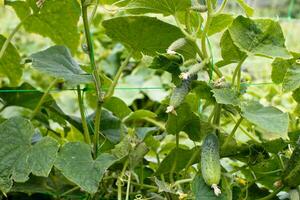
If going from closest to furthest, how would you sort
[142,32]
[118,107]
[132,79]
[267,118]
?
[267,118] < [142,32] < [118,107] < [132,79]

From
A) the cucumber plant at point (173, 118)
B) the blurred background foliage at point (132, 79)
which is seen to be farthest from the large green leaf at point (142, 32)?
the blurred background foliage at point (132, 79)

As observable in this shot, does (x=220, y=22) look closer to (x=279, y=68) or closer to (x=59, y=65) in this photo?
(x=279, y=68)

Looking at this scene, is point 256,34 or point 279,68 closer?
point 256,34

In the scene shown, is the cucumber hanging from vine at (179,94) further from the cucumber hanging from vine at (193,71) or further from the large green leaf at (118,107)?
the large green leaf at (118,107)

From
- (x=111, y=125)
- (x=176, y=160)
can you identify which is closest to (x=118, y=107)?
(x=111, y=125)

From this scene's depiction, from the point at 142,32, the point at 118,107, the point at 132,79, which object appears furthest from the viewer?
the point at 132,79

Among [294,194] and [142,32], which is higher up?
[142,32]

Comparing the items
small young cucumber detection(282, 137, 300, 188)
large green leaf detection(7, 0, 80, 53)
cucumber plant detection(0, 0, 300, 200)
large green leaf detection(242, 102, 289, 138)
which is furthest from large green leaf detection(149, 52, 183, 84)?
large green leaf detection(7, 0, 80, 53)
